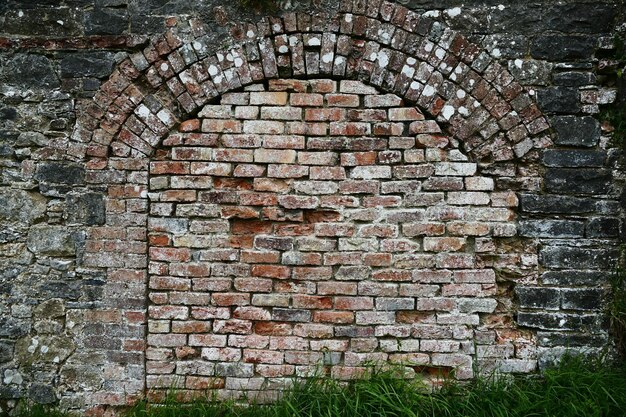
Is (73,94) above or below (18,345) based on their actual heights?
above

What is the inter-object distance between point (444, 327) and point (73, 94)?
9.26ft

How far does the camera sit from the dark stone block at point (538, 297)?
9.86 feet

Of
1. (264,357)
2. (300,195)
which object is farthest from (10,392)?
(300,195)

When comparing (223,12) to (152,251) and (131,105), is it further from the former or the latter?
(152,251)

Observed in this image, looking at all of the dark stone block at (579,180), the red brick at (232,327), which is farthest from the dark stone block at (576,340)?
the red brick at (232,327)

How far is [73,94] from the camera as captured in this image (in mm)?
3104

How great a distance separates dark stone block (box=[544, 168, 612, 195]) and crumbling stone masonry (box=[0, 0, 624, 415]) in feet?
0.05

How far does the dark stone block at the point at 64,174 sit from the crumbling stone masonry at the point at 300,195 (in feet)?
0.04

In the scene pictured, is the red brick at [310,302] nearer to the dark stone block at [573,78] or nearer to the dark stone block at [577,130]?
the dark stone block at [577,130]

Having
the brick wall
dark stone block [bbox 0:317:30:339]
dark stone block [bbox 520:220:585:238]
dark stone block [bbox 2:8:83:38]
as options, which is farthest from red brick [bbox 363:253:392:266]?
dark stone block [bbox 2:8:83:38]

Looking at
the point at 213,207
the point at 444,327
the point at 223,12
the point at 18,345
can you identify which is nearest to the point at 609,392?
the point at 444,327

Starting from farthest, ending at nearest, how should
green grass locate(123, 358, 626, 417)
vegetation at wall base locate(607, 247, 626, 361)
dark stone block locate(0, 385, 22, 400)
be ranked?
dark stone block locate(0, 385, 22, 400) < vegetation at wall base locate(607, 247, 626, 361) < green grass locate(123, 358, 626, 417)

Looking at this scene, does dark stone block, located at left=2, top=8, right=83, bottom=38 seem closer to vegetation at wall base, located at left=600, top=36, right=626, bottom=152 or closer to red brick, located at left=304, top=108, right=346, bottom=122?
red brick, located at left=304, top=108, right=346, bottom=122

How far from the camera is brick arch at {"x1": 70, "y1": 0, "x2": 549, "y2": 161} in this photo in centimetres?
300
